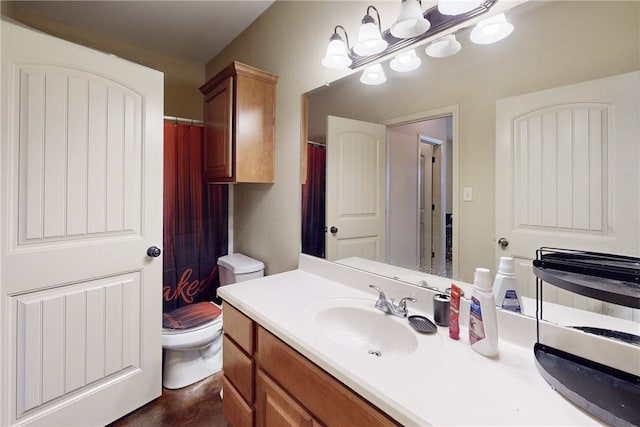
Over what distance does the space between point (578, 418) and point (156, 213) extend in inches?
72.0

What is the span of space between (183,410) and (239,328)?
0.88m

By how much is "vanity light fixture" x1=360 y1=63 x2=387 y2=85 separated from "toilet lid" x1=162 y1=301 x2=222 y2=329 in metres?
1.64

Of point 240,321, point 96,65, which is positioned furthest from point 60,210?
point 240,321

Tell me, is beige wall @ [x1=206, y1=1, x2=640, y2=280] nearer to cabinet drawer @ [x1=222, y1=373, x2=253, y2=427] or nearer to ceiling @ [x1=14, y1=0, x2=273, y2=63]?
ceiling @ [x1=14, y1=0, x2=273, y2=63]

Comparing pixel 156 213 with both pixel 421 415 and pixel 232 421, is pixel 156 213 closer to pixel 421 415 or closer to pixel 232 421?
pixel 232 421

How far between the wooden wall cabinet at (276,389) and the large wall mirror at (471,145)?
0.57 meters

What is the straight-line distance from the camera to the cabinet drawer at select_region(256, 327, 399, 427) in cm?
67

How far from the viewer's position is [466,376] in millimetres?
682

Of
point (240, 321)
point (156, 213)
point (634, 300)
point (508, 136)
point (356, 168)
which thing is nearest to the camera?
point (634, 300)

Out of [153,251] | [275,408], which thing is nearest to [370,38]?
[275,408]

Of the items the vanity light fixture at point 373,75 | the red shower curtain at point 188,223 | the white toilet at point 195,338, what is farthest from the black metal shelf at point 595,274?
the red shower curtain at point 188,223

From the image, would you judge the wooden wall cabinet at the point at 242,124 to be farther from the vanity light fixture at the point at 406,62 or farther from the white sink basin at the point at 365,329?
the white sink basin at the point at 365,329

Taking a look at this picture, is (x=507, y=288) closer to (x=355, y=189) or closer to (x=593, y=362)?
(x=593, y=362)

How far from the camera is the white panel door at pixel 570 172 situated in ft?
2.30
